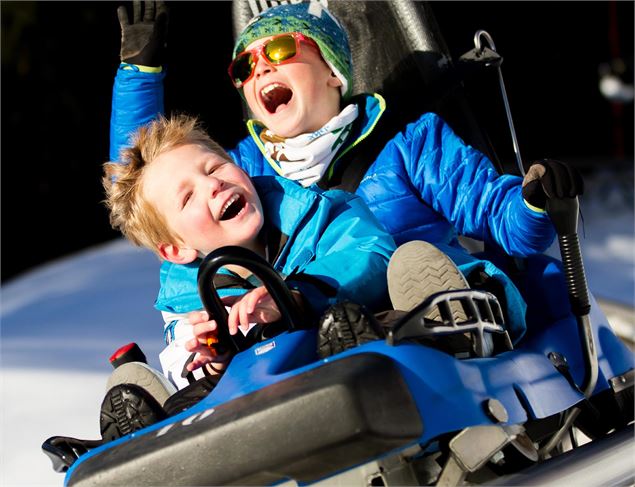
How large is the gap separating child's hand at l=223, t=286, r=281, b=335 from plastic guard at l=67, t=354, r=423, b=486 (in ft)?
0.64

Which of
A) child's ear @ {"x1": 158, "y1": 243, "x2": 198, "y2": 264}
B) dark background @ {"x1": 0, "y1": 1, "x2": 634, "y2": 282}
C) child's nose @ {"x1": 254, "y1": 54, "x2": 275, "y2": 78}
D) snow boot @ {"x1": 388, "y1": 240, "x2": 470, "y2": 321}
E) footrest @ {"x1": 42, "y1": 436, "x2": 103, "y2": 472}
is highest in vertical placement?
dark background @ {"x1": 0, "y1": 1, "x2": 634, "y2": 282}

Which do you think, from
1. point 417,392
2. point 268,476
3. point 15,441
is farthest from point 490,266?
point 15,441

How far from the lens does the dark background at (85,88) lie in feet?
21.9

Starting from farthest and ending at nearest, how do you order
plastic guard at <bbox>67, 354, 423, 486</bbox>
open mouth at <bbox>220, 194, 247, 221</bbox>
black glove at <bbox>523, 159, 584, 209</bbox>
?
open mouth at <bbox>220, 194, 247, 221</bbox> → black glove at <bbox>523, 159, 584, 209</bbox> → plastic guard at <bbox>67, 354, 423, 486</bbox>

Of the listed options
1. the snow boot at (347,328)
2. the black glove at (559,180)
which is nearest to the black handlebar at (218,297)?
the snow boot at (347,328)

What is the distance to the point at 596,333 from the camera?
2.25 m

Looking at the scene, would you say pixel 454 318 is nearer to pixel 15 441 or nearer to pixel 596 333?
pixel 596 333

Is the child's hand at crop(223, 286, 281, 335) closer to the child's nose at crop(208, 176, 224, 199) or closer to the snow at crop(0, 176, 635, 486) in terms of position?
the child's nose at crop(208, 176, 224, 199)

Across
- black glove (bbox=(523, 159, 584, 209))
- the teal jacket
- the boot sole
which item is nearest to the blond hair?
the teal jacket

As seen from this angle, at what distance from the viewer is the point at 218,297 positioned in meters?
1.69

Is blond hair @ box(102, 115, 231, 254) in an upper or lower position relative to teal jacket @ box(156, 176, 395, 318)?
upper

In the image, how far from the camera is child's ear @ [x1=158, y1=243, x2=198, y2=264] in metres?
2.02

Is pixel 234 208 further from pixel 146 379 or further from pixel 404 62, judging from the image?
pixel 404 62

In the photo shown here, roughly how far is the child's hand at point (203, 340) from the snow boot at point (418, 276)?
1.10 ft
